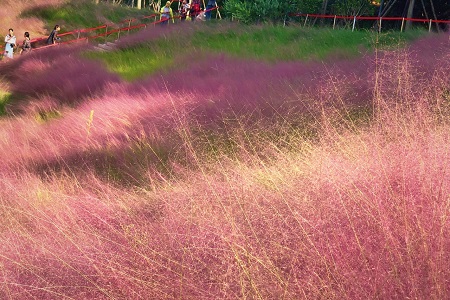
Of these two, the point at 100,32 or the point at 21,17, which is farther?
the point at 21,17

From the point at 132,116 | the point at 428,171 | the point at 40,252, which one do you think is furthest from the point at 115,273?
the point at 132,116

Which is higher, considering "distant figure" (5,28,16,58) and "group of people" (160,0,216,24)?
"group of people" (160,0,216,24)

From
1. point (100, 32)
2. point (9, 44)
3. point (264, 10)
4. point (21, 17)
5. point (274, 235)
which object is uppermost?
point (274, 235)

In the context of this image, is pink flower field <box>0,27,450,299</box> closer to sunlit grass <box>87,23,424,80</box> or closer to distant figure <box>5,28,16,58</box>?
sunlit grass <box>87,23,424,80</box>

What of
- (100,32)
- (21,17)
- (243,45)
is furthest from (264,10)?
(21,17)

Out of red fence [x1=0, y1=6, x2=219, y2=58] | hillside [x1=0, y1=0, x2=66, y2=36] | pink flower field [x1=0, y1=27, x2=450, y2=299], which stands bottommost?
red fence [x1=0, y1=6, x2=219, y2=58]

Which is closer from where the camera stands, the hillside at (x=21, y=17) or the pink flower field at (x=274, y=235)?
the pink flower field at (x=274, y=235)

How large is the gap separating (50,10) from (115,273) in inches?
873

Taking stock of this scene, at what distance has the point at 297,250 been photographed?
198 centimetres

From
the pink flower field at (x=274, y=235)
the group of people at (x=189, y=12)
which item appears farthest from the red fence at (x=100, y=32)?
the pink flower field at (x=274, y=235)

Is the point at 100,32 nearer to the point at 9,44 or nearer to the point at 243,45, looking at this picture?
the point at 9,44

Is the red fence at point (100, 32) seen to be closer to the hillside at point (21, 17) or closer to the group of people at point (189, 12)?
the group of people at point (189, 12)

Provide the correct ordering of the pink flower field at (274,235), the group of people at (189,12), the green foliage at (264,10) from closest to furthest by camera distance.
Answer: the pink flower field at (274,235)
the group of people at (189,12)
the green foliage at (264,10)

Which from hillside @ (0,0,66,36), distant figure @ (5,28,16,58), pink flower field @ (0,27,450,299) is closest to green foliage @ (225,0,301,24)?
hillside @ (0,0,66,36)
